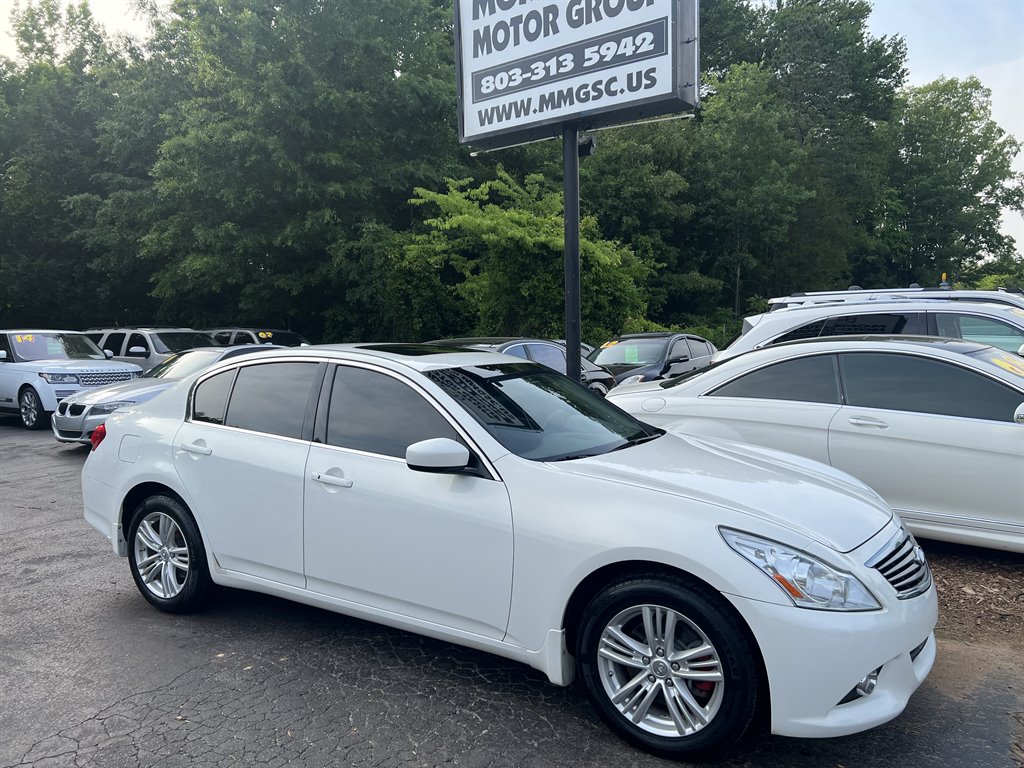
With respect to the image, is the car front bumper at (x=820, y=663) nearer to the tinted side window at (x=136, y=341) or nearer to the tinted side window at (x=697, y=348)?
the tinted side window at (x=697, y=348)

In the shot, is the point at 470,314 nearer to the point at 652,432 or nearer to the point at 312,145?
the point at 312,145

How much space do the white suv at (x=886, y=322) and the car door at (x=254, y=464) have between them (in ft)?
14.1

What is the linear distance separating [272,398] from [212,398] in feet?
1.77

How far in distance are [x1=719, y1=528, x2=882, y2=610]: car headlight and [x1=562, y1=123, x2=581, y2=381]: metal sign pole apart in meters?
4.33

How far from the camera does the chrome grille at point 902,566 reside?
315cm

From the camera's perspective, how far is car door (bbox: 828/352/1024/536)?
5016 mm

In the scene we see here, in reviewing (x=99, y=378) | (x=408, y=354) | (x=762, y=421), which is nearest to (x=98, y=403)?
(x=99, y=378)

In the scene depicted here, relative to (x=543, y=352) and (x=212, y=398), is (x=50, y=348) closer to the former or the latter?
(x=543, y=352)

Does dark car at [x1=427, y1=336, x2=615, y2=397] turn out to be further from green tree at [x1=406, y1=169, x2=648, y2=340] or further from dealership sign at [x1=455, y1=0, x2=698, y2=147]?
dealership sign at [x1=455, y1=0, x2=698, y2=147]

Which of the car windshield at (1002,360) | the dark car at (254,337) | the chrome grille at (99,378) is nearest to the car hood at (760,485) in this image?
the car windshield at (1002,360)

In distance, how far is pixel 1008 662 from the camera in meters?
4.00

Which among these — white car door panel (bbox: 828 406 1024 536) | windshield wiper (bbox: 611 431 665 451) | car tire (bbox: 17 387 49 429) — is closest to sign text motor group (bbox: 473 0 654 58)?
white car door panel (bbox: 828 406 1024 536)

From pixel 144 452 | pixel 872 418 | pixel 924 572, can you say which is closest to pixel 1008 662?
pixel 924 572

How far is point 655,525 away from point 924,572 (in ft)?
4.07
